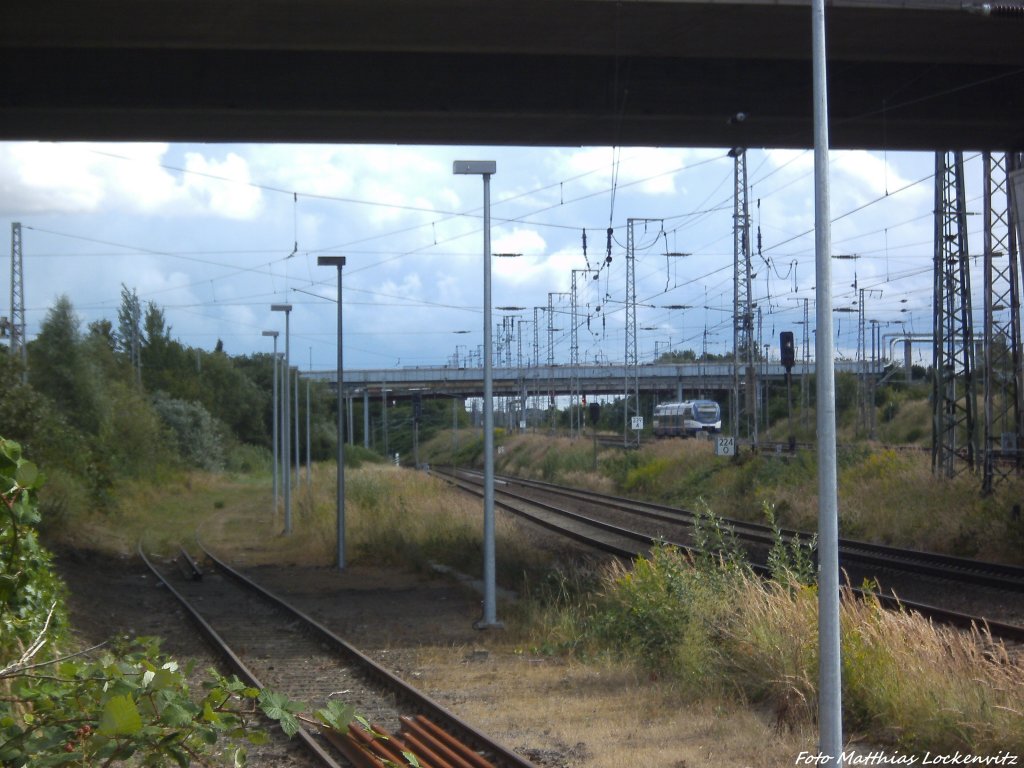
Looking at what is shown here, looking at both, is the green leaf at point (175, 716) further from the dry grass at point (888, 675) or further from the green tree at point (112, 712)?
the dry grass at point (888, 675)

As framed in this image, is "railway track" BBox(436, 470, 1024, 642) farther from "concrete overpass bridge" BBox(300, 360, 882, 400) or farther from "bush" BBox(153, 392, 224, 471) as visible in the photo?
"concrete overpass bridge" BBox(300, 360, 882, 400)

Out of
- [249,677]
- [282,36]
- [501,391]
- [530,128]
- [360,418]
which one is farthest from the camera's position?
[360,418]

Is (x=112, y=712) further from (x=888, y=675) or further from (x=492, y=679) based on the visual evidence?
(x=492, y=679)

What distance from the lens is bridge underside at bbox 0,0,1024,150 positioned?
17.3 m

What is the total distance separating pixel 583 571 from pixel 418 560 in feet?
21.1

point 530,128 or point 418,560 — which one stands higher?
point 530,128

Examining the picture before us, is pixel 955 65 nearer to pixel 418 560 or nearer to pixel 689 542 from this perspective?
pixel 689 542

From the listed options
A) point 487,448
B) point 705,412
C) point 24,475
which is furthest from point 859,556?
point 705,412

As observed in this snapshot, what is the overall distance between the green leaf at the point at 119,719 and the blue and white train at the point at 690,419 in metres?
65.4

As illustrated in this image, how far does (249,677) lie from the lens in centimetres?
1266

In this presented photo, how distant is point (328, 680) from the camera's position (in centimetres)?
1291

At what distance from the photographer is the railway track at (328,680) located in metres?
8.89

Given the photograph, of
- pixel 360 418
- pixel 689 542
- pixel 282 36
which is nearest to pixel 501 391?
pixel 360 418

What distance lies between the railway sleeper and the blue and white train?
196 feet
